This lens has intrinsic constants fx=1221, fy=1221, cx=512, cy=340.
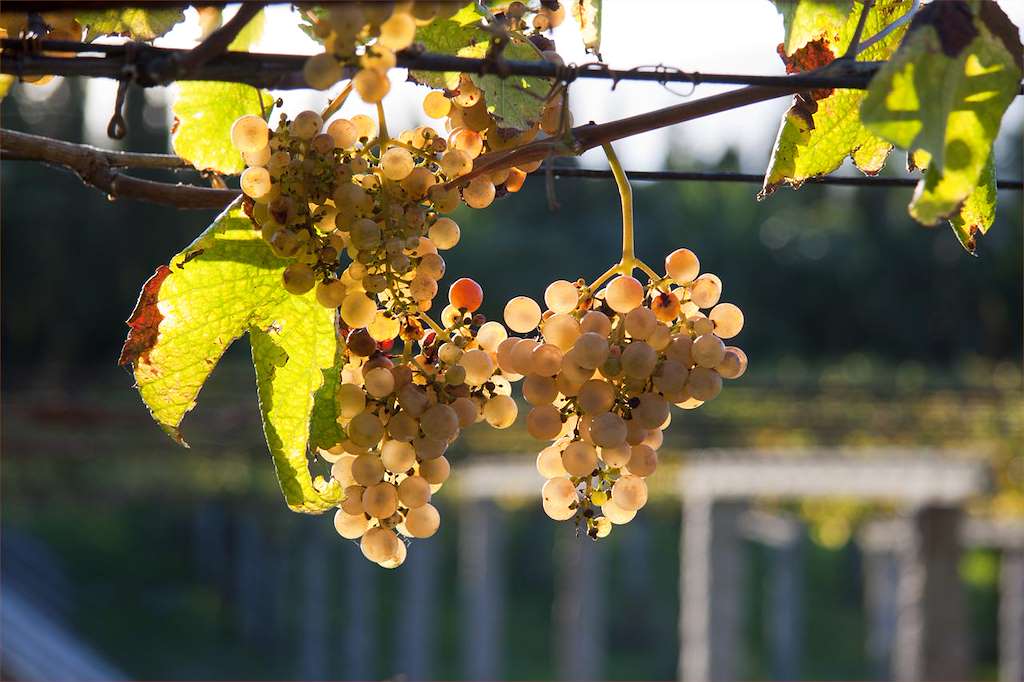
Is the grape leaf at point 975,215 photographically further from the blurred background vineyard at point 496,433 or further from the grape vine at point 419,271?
the blurred background vineyard at point 496,433

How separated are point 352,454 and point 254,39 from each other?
1.31ft

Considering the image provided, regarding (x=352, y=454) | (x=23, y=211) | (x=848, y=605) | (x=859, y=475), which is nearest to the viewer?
(x=352, y=454)

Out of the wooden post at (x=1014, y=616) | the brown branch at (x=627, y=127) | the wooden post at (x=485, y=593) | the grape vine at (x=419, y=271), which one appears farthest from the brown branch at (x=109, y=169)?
the wooden post at (x=1014, y=616)

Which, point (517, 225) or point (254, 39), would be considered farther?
point (517, 225)

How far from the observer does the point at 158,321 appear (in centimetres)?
87

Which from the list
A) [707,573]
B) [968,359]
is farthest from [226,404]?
[968,359]

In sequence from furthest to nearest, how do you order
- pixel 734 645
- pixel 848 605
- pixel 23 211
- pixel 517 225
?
pixel 848 605
pixel 517 225
pixel 23 211
pixel 734 645

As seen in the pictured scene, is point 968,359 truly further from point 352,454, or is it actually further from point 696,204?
point 352,454

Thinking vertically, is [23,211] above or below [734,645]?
above

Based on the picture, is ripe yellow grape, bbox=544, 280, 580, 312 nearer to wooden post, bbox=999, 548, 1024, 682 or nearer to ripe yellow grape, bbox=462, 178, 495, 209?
ripe yellow grape, bbox=462, 178, 495, 209

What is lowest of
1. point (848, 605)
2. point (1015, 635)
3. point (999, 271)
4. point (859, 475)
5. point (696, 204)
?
point (848, 605)

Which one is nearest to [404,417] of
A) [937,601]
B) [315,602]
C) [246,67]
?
[246,67]

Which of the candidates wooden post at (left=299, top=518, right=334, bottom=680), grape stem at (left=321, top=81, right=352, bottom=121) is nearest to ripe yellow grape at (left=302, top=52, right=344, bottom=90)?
grape stem at (left=321, top=81, right=352, bottom=121)

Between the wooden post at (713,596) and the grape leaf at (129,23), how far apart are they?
5.61 meters
